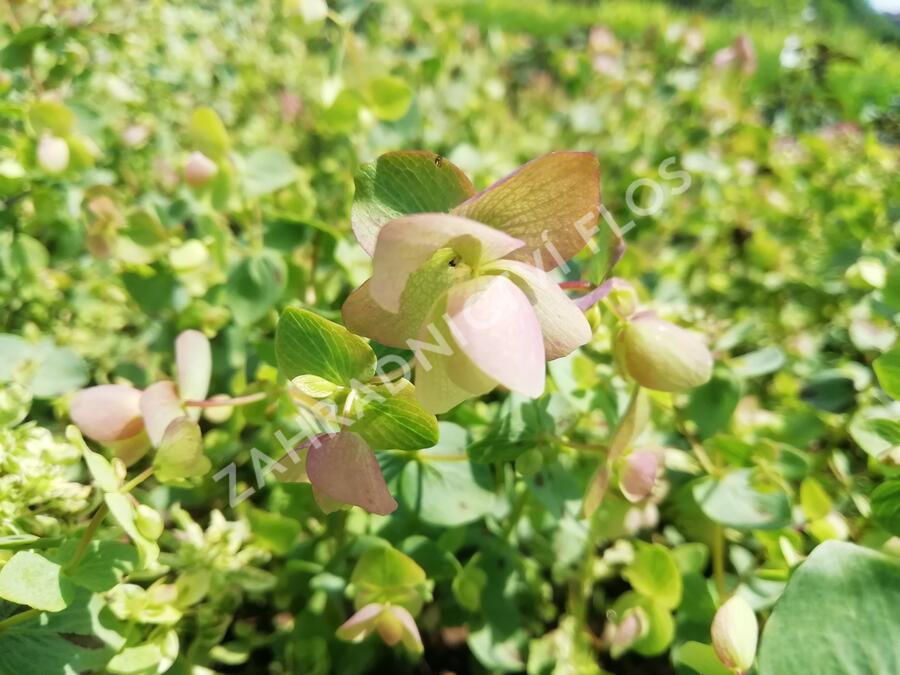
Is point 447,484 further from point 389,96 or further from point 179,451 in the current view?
point 389,96

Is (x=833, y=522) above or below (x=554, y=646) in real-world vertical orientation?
above

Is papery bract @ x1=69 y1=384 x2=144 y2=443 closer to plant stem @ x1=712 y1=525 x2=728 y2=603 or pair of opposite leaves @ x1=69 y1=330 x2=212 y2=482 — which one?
pair of opposite leaves @ x1=69 y1=330 x2=212 y2=482

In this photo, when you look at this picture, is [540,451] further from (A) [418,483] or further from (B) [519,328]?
(B) [519,328]

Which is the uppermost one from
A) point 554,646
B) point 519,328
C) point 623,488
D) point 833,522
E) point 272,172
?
point 519,328

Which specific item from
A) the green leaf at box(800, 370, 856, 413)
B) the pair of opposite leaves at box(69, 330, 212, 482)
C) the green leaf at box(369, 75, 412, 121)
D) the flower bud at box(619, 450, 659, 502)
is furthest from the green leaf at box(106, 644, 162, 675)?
the green leaf at box(800, 370, 856, 413)

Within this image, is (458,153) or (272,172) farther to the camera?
(458,153)

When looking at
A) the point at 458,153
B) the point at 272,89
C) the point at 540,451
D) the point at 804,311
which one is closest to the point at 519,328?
the point at 540,451
